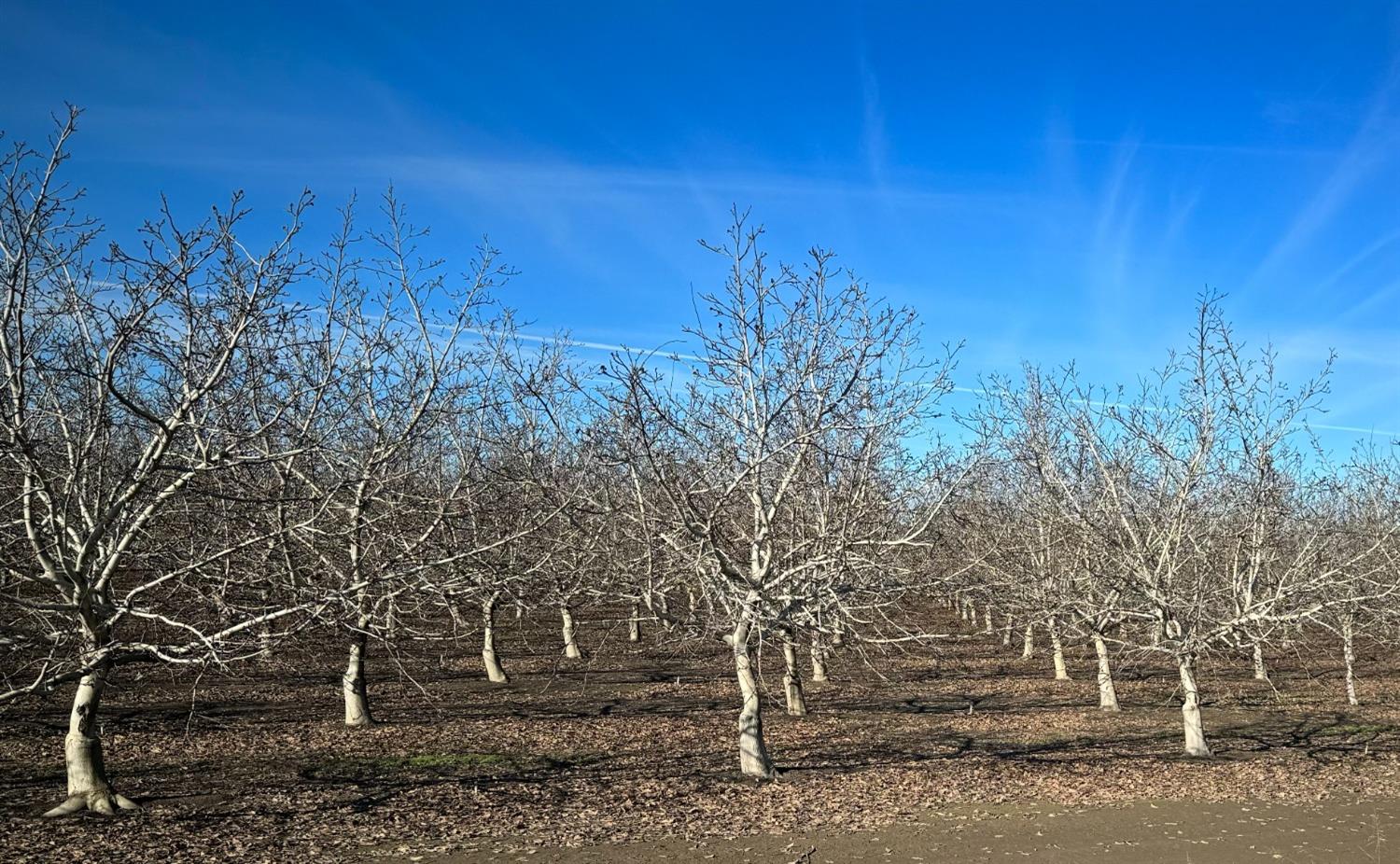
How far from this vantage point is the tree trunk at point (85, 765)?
25.9ft

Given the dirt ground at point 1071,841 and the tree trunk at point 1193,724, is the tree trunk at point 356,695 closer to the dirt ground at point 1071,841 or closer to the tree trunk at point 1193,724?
the dirt ground at point 1071,841

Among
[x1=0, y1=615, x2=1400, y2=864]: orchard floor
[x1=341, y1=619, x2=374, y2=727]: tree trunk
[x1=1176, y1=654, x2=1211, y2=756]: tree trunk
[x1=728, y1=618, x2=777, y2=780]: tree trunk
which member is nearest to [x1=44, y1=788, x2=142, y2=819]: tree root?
[x1=0, y1=615, x2=1400, y2=864]: orchard floor

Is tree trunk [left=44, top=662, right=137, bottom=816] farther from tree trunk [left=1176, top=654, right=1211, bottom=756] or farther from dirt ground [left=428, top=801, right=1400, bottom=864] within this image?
tree trunk [left=1176, top=654, right=1211, bottom=756]

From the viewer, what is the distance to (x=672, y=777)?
35.7 feet

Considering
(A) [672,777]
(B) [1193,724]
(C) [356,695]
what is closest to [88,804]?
(C) [356,695]

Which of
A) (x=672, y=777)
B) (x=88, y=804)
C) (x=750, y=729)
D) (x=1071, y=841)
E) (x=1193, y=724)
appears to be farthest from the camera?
(x=1193, y=724)

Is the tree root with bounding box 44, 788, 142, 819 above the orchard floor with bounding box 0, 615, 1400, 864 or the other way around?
above

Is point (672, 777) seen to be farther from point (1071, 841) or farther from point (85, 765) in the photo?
point (85, 765)

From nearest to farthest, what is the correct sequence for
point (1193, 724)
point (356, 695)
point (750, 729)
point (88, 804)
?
point (88, 804)
point (750, 729)
point (1193, 724)
point (356, 695)

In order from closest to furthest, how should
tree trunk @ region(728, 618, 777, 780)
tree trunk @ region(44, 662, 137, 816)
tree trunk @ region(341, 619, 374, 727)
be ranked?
tree trunk @ region(44, 662, 137, 816) < tree trunk @ region(728, 618, 777, 780) < tree trunk @ region(341, 619, 374, 727)

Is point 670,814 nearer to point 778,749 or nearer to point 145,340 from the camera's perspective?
point 778,749

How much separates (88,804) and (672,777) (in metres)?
5.76

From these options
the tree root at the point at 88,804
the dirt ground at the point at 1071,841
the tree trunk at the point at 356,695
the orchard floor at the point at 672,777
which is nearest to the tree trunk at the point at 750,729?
the orchard floor at the point at 672,777

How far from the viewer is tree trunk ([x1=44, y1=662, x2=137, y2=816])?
25.9ft
